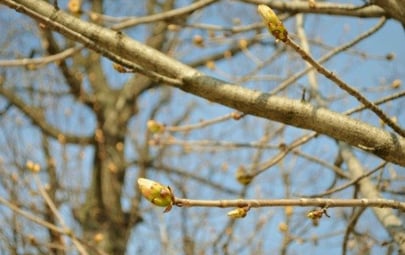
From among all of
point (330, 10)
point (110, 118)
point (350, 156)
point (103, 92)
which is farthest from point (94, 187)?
point (330, 10)

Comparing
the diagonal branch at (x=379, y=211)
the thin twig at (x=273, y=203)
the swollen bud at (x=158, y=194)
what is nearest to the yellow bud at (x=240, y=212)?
the thin twig at (x=273, y=203)

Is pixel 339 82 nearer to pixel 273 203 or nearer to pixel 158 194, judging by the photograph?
pixel 273 203

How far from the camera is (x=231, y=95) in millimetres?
1170

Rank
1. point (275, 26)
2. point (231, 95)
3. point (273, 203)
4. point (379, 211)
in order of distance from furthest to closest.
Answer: point (379, 211) → point (231, 95) → point (275, 26) → point (273, 203)

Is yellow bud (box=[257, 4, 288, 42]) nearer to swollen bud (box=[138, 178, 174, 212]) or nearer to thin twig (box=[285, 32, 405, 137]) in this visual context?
thin twig (box=[285, 32, 405, 137])

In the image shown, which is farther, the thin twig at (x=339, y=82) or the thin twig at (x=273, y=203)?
the thin twig at (x=339, y=82)

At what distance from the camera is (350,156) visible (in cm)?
231

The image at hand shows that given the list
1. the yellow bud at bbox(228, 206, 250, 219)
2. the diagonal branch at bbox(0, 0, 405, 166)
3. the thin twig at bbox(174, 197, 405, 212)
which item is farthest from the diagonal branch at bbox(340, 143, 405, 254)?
the yellow bud at bbox(228, 206, 250, 219)

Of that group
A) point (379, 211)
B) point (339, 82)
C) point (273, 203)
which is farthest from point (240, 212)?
point (379, 211)

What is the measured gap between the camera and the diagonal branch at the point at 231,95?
1.12 metres

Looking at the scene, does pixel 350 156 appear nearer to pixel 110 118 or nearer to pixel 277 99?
pixel 277 99

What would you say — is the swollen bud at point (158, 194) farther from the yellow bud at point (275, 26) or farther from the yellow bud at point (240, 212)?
the yellow bud at point (275, 26)

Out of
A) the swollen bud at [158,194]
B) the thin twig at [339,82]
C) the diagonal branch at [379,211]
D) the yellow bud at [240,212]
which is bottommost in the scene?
the swollen bud at [158,194]

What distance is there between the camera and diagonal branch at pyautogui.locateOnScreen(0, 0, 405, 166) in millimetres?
1116
